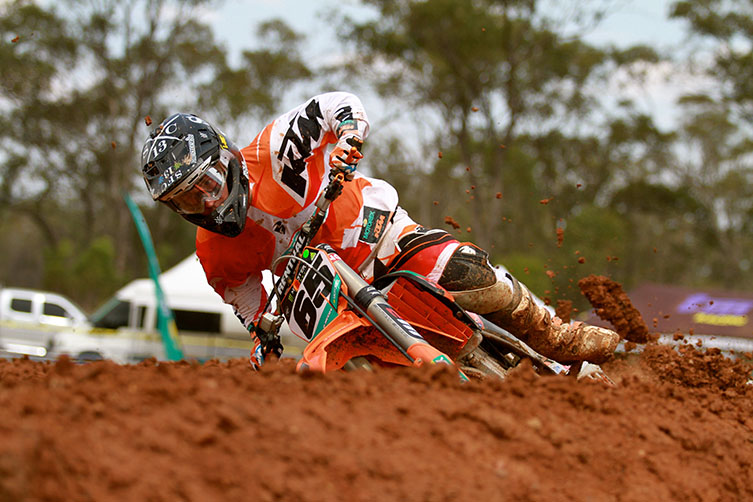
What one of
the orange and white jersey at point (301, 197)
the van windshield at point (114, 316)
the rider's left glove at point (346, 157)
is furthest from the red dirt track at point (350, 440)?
the van windshield at point (114, 316)

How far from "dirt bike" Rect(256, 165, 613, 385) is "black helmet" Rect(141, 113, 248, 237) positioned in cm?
44

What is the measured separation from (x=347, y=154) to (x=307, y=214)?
24.2 inches

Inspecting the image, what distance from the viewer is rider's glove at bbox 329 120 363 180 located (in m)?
3.64

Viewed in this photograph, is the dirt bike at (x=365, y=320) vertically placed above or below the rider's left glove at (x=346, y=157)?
below

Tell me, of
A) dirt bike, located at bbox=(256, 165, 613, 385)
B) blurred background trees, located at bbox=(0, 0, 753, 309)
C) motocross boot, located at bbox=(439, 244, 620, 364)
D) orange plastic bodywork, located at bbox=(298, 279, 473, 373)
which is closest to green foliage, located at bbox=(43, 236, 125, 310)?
blurred background trees, located at bbox=(0, 0, 753, 309)

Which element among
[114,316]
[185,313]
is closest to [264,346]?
[185,313]

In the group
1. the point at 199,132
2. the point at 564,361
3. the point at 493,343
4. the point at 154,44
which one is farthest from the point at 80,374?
the point at 154,44

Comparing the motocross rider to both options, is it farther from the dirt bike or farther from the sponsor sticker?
the dirt bike

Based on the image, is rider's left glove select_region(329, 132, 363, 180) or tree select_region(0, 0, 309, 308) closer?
rider's left glove select_region(329, 132, 363, 180)

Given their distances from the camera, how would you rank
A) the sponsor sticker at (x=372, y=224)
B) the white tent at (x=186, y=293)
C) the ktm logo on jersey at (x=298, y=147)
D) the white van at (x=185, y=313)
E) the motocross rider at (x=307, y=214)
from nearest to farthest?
the motocross rider at (x=307, y=214) → the ktm logo on jersey at (x=298, y=147) → the sponsor sticker at (x=372, y=224) → the white van at (x=185, y=313) → the white tent at (x=186, y=293)

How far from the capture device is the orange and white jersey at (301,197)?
405 cm

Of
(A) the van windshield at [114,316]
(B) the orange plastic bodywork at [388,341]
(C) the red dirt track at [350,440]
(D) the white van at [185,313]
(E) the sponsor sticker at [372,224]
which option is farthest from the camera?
(A) the van windshield at [114,316]

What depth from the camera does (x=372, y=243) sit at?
13.9ft

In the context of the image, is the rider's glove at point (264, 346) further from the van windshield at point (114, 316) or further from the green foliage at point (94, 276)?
the green foliage at point (94, 276)
